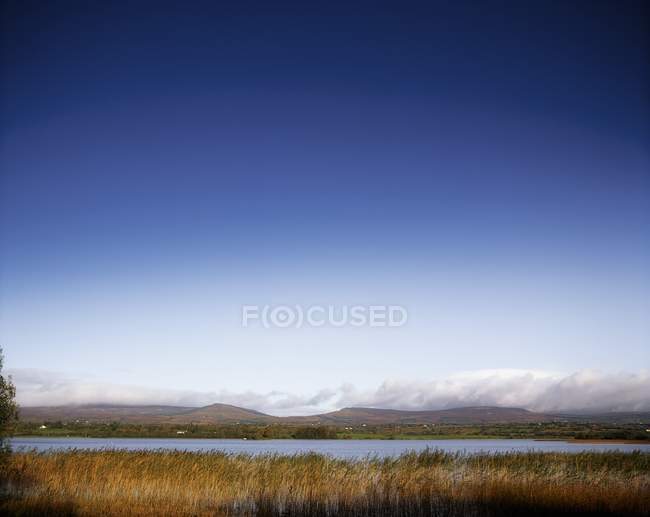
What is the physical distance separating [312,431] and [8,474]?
262 ft

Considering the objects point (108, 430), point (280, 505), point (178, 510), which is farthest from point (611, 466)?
point (108, 430)

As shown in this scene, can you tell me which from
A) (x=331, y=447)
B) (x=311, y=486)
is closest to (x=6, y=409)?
(x=311, y=486)

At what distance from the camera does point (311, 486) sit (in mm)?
19297

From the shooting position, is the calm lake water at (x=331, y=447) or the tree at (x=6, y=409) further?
the calm lake water at (x=331, y=447)

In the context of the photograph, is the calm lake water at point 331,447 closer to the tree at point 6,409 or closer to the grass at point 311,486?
the grass at point 311,486

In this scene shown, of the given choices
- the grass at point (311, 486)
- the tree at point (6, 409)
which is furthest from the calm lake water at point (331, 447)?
the tree at point (6, 409)

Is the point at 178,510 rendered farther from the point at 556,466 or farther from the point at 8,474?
the point at 556,466

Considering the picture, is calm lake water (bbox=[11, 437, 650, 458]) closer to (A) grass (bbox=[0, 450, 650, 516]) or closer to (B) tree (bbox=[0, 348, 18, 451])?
(A) grass (bbox=[0, 450, 650, 516])

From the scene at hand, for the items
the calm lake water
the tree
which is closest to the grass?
the tree

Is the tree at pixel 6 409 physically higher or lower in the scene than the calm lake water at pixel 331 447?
higher

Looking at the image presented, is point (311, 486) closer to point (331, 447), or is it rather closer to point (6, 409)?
point (6, 409)

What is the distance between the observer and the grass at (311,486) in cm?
1700

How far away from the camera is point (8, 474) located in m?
19.3

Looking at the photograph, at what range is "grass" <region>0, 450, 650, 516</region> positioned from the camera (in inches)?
669
